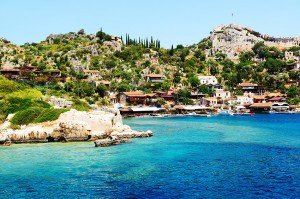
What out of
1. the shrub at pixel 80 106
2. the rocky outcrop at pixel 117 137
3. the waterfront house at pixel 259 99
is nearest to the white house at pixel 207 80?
the waterfront house at pixel 259 99

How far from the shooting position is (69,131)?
1499 inches

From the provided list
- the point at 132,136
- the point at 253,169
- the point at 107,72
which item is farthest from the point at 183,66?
the point at 253,169

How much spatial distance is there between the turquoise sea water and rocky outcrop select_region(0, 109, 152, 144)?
259 centimetres

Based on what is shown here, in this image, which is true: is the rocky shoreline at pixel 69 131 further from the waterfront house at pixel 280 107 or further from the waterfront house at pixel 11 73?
the waterfront house at pixel 280 107

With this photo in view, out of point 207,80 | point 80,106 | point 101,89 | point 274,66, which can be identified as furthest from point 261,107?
point 80,106

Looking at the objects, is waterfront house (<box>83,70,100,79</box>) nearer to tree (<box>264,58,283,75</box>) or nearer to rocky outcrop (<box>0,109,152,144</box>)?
tree (<box>264,58,283,75</box>)

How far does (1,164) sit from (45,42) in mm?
110458

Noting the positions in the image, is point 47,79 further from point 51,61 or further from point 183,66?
point 183,66

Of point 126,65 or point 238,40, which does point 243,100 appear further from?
point 238,40

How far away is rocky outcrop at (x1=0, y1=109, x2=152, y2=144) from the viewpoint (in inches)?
1483

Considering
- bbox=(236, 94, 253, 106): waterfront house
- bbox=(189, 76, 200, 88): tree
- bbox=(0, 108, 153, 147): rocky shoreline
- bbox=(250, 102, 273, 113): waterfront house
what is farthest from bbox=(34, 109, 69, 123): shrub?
bbox=(236, 94, 253, 106): waterfront house

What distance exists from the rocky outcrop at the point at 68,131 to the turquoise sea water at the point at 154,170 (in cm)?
259

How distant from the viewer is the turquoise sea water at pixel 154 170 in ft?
65.4

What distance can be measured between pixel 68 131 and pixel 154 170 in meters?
15.9
